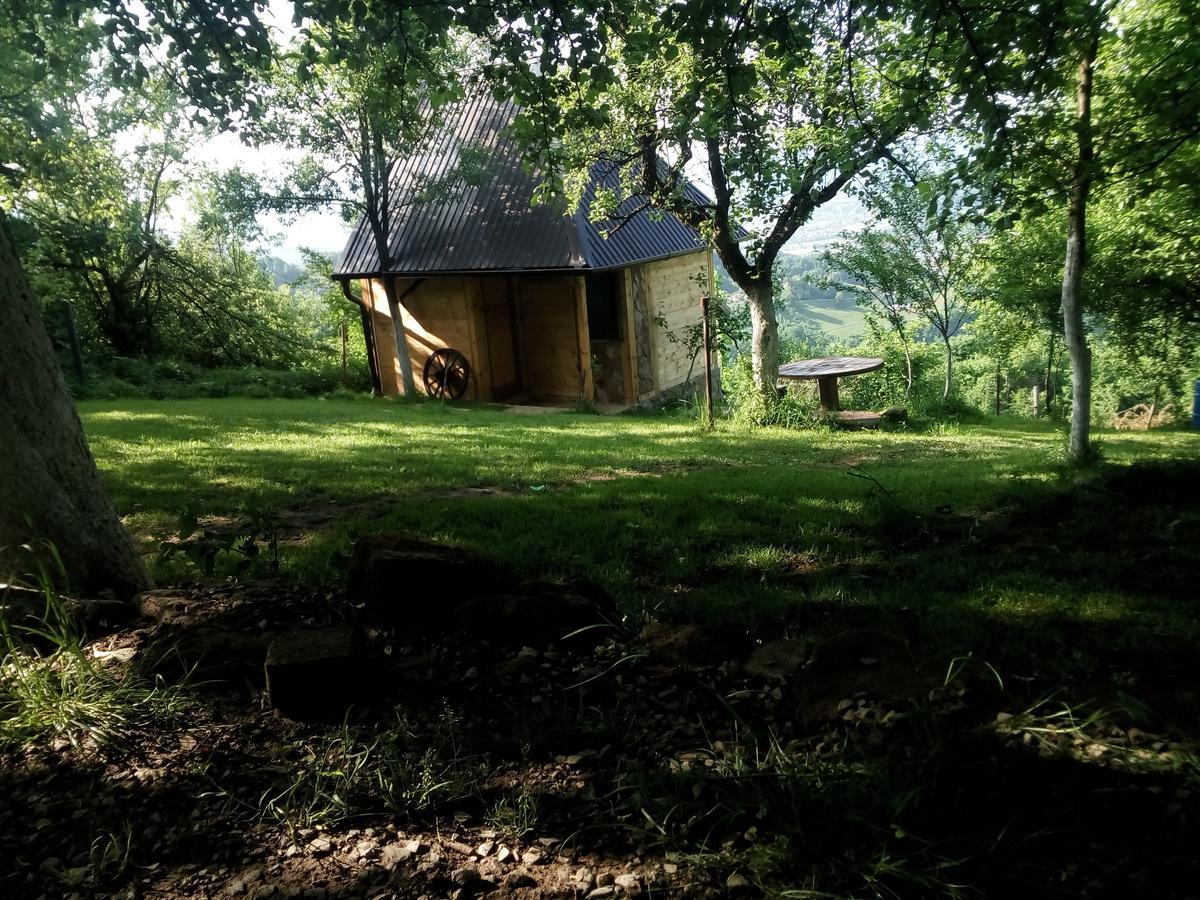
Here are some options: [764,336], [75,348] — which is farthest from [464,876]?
→ [75,348]

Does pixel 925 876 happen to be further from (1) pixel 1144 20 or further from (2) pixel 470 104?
(2) pixel 470 104

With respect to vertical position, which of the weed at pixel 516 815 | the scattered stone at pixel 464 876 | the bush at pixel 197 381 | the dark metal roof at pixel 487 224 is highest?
the dark metal roof at pixel 487 224

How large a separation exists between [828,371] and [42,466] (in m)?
13.1

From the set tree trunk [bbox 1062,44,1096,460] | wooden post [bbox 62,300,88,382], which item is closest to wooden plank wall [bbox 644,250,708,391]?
tree trunk [bbox 1062,44,1096,460]

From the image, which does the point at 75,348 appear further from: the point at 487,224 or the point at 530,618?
the point at 530,618

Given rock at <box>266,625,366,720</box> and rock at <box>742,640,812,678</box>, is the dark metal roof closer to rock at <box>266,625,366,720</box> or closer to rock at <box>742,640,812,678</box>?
rock at <box>742,640,812,678</box>

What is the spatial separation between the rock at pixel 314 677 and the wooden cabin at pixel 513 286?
13401mm

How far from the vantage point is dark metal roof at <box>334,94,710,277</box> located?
15281mm

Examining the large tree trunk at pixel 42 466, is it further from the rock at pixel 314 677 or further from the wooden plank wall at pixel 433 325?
the wooden plank wall at pixel 433 325

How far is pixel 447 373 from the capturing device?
17.2m

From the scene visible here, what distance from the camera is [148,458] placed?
25.0ft

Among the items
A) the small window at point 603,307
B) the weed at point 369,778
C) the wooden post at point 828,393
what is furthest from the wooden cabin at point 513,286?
the weed at point 369,778

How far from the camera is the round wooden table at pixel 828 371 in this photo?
14.2 meters

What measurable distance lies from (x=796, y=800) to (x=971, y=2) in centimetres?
557
